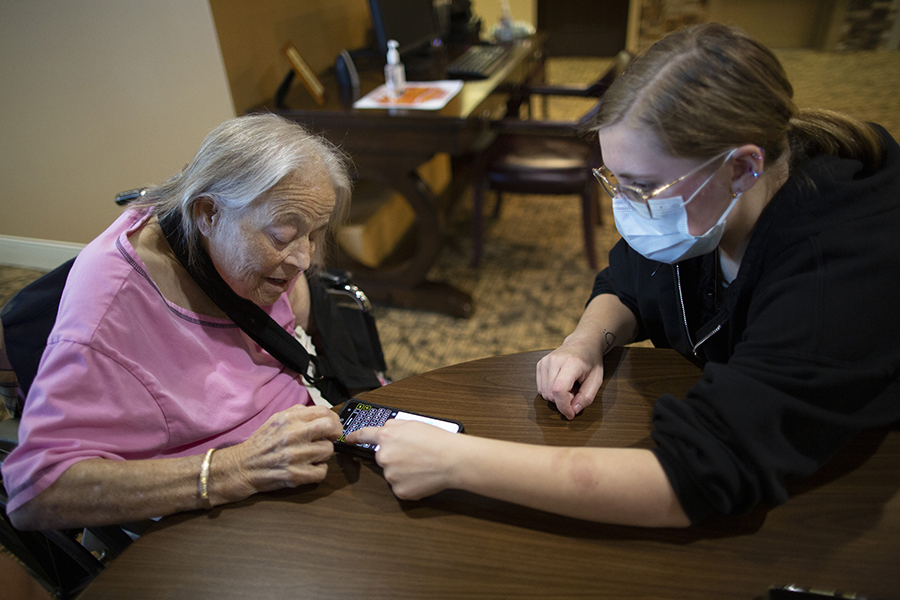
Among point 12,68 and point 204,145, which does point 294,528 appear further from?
point 12,68

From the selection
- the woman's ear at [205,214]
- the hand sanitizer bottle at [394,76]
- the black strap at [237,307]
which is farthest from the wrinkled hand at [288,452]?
the hand sanitizer bottle at [394,76]

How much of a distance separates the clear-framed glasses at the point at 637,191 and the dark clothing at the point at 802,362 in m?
0.14

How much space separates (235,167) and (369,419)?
495 millimetres

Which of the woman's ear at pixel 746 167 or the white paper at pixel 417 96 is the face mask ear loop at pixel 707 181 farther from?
the white paper at pixel 417 96


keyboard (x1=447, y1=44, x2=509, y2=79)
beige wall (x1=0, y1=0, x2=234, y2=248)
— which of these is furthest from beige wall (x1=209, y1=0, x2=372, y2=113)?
keyboard (x1=447, y1=44, x2=509, y2=79)

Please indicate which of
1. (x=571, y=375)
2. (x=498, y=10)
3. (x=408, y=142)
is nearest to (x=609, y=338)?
(x=571, y=375)

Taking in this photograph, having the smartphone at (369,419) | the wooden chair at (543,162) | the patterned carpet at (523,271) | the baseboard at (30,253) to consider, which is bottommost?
the patterned carpet at (523,271)

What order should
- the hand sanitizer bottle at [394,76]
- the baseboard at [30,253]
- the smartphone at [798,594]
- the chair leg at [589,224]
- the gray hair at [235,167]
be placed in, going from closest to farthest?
the smartphone at [798,594] → the gray hair at [235,167] → the baseboard at [30,253] → the hand sanitizer bottle at [394,76] → the chair leg at [589,224]

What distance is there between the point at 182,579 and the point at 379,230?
86.5 inches

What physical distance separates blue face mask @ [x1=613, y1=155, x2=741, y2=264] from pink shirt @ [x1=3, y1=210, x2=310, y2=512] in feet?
2.51

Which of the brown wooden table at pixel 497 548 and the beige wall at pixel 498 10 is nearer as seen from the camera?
the brown wooden table at pixel 497 548

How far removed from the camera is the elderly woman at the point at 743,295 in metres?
0.68

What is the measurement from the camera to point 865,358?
689 millimetres

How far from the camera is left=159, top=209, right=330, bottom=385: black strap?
976mm
